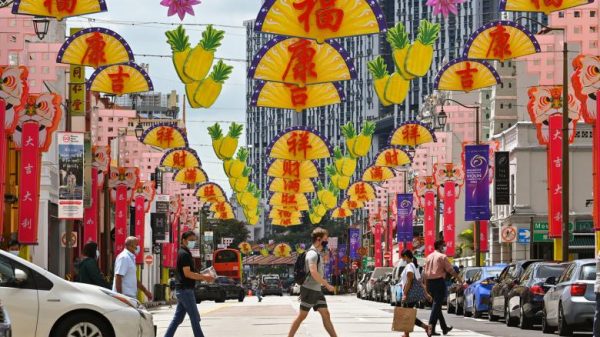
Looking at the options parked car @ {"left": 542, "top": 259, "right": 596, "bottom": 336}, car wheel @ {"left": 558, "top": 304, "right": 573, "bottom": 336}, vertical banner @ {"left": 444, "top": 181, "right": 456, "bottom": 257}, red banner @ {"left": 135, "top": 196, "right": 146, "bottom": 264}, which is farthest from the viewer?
red banner @ {"left": 135, "top": 196, "right": 146, "bottom": 264}

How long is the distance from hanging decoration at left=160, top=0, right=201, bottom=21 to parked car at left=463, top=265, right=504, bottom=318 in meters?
14.1

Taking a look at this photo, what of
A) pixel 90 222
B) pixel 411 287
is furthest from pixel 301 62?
pixel 90 222

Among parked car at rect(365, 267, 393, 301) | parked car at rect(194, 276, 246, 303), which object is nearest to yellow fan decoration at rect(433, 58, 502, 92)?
parked car at rect(365, 267, 393, 301)

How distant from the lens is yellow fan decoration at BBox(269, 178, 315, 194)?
6725 centimetres

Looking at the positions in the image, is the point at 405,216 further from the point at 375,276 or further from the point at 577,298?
the point at 577,298

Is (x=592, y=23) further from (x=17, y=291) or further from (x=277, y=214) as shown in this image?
(x=277, y=214)

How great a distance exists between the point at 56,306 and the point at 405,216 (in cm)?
6797

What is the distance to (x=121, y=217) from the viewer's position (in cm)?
6569

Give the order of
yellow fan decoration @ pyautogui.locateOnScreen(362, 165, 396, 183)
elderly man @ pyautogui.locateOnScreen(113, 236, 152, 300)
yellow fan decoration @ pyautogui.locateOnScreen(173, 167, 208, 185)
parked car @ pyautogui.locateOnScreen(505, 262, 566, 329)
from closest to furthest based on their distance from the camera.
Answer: elderly man @ pyautogui.locateOnScreen(113, 236, 152, 300), parked car @ pyautogui.locateOnScreen(505, 262, 566, 329), yellow fan decoration @ pyautogui.locateOnScreen(173, 167, 208, 185), yellow fan decoration @ pyautogui.locateOnScreen(362, 165, 396, 183)

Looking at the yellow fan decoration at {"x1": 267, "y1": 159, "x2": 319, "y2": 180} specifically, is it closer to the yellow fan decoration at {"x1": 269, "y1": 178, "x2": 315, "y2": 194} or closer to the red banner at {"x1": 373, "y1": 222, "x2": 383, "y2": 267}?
the yellow fan decoration at {"x1": 269, "y1": 178, "x2": 315, "y2": 194}

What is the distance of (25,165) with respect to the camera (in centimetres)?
4428

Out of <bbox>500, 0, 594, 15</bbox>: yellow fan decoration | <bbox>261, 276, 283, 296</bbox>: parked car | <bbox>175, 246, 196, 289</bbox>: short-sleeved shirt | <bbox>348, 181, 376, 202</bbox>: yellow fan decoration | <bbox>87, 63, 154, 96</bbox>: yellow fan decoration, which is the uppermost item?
<bbox>500, 0, 594, 15</bbox>: yellow fan decoration

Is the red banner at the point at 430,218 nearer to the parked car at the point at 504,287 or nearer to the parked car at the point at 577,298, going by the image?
the parked car at the point at 504,287

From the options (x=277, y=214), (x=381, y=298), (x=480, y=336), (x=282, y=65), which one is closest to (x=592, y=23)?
(x=282, y=65)
